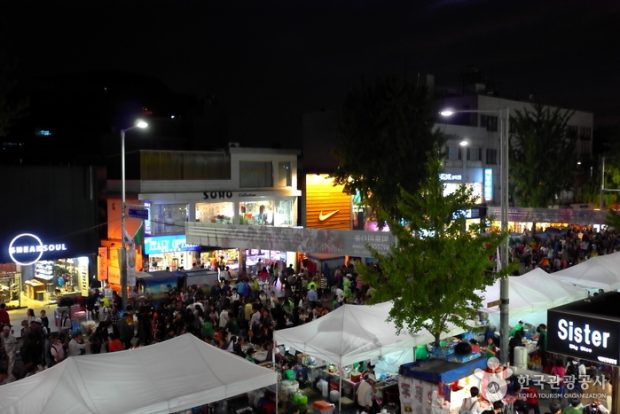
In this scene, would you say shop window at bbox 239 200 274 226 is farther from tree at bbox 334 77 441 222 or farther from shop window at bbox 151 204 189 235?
tree at bbox 334 77 441 222

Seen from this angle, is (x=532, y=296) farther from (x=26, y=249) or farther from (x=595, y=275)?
(x=26, y=249)

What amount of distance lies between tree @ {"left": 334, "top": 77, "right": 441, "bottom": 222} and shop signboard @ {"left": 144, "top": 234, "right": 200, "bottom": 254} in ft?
35.5

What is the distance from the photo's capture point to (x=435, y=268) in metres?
13.1

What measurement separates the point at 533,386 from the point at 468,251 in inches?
142

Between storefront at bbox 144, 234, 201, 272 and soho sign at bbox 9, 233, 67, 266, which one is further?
storefront at bbox 144, 234, 201, 272

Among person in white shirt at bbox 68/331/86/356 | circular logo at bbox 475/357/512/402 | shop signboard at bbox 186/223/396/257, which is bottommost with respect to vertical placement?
person in white shirt at bbox 68/331/86/356

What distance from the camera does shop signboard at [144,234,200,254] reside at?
95.1 feet

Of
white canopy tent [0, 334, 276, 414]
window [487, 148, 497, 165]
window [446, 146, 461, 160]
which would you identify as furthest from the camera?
window [487, 148, 497, 165]

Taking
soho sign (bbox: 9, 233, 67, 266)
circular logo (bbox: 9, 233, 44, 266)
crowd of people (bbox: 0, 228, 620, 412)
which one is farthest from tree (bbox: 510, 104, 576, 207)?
circular logo (bbox: 9, 233, 44, 266)

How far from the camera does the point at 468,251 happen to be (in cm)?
1309

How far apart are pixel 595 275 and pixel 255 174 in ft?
62.9

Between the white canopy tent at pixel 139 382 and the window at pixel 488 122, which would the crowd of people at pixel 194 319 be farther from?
the window at pixel 488 122

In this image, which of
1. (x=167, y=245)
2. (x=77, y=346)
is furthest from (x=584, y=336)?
(x=167, y=245)

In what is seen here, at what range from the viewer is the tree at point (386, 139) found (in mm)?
34625
